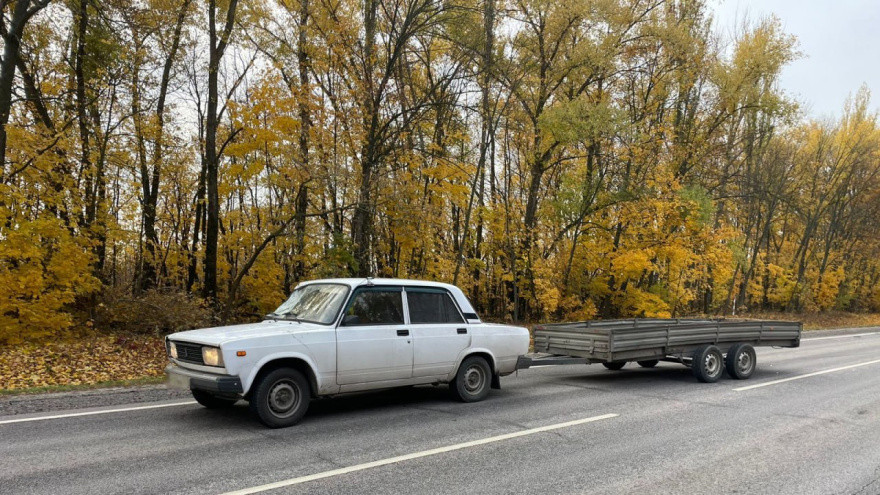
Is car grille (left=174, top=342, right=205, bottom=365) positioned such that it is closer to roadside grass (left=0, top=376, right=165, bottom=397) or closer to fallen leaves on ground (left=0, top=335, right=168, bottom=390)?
roadside grass (left=0, top=376, right=165, bottom=397)

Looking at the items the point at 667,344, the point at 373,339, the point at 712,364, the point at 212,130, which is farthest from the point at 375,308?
the point at 212,130

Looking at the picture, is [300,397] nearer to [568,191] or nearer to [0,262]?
[0,262]

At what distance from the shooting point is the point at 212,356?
622cm

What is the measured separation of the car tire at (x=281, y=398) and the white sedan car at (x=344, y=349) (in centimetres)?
1

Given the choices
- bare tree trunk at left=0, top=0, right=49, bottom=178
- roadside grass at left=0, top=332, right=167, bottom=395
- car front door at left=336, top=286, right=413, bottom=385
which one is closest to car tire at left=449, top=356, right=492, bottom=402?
car front door at left=336, top=286, right=413, bottom=385

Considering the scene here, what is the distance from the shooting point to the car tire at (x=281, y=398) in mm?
6281

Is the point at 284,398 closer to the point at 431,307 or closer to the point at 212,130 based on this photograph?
the point at 431,307

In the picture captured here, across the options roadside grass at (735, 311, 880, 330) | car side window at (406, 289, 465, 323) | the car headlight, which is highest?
car side window at (406, 289, 465, 323)

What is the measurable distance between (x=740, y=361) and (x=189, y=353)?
10085 millimetres

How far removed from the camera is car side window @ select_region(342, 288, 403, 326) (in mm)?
7184

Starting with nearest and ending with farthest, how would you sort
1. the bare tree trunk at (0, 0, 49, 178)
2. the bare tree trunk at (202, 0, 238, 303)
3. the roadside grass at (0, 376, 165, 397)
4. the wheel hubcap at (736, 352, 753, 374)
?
the roadside grass at (0, 376, 165, 397)
the wheel hubcap at (736, 352, 753, 374)
the bare tree trunk at (0, 0, 49, 178)
the bare tree trunk at (202, 0, 238, 303)

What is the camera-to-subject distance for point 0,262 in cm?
1215

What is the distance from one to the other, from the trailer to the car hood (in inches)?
147

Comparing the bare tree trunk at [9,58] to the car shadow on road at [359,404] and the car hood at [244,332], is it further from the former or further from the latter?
the car shadow on road at [359,404]
